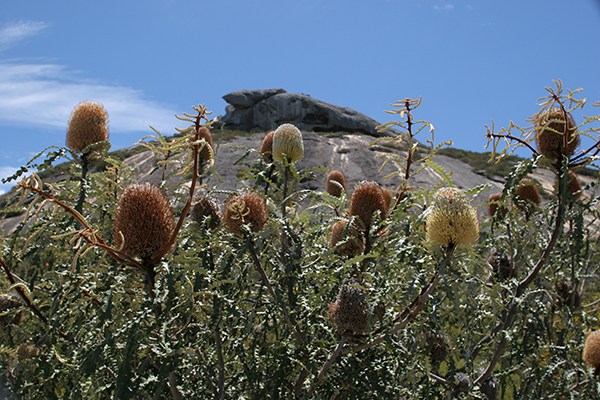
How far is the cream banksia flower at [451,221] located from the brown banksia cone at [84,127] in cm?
238

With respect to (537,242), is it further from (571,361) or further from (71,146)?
(71,146)

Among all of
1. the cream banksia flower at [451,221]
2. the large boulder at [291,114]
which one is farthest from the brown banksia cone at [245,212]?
the large boulder at [291,114]

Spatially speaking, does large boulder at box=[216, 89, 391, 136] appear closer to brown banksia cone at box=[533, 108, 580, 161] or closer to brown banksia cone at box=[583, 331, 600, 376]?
brown banksia cone at box=[583, 331, 600, 376]

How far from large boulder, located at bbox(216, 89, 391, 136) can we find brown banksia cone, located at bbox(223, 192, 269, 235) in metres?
60.5

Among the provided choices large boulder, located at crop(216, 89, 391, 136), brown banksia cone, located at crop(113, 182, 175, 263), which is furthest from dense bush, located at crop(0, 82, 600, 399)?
large boulder, located at crop(216, 89, 391, 136)

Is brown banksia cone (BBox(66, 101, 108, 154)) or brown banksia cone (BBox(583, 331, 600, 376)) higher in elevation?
brown banksia cone (BBox(66, 101, 108, 154))

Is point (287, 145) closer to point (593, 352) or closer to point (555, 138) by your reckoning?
point (555, 138)

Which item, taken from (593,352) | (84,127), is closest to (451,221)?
(593,352)

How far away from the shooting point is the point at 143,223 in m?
1.59

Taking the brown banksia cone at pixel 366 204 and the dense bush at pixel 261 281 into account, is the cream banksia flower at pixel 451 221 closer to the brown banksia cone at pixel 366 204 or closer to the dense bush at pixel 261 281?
the dense bush at pixel 261 281

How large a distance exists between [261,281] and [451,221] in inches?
46.4

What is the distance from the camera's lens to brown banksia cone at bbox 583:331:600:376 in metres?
2.89

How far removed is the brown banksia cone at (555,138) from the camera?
7.27ft

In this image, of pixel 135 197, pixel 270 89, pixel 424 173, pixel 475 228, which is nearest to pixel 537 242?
pixel 475 228
